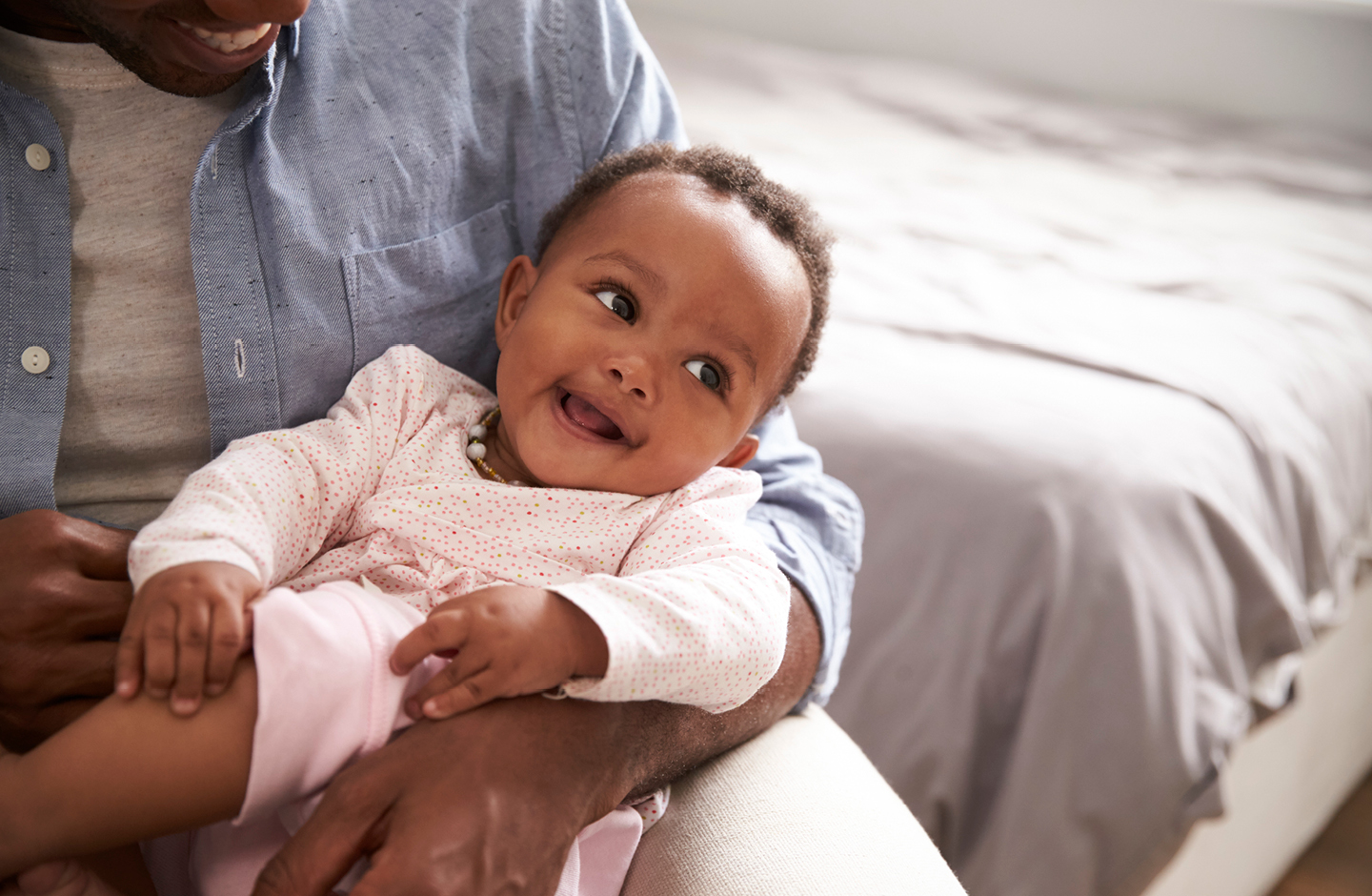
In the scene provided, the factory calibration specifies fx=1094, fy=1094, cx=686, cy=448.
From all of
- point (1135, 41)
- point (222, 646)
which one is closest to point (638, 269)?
point (222, 646)

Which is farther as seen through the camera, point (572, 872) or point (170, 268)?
point (170, 268)

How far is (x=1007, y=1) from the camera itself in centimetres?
363

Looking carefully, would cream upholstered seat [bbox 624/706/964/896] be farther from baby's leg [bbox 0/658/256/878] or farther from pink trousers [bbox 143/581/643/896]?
baby's leg [bbox 0/658/256/878]

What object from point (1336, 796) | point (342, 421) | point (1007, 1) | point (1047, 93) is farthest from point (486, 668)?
point (1007, 1)

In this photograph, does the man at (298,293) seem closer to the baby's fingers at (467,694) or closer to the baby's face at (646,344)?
the baby's fingers at (467,694)

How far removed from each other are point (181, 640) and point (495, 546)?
0.89ft

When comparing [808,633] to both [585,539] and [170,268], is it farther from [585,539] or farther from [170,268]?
[170,268]

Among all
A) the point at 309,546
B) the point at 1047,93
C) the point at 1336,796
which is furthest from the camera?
the point at 1047,93

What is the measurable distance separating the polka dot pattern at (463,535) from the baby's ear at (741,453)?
0.21ft

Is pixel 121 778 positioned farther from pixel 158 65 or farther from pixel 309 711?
pixel 158 65

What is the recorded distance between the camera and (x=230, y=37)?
839mm

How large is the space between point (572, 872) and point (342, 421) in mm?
417

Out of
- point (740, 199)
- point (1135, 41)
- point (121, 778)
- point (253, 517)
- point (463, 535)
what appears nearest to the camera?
point (121, 778)

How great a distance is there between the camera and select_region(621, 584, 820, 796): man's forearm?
2.78ft
